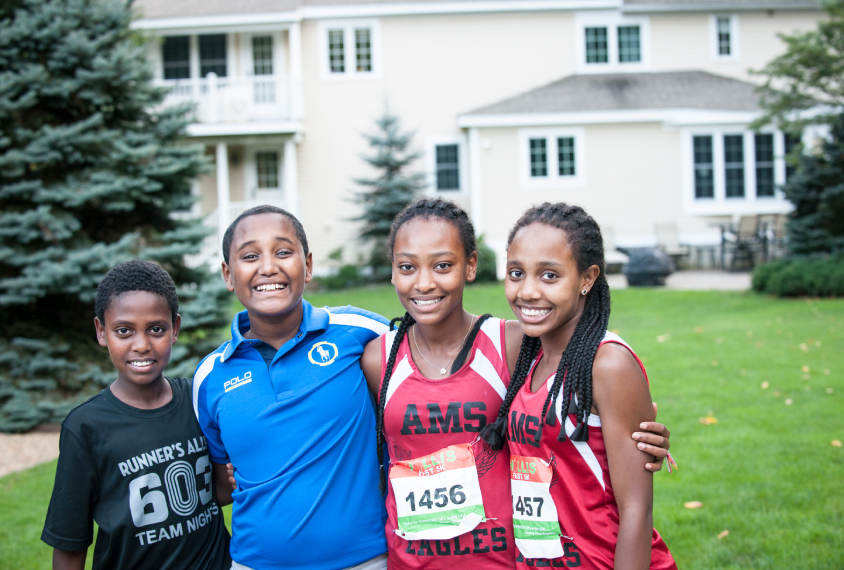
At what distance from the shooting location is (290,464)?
2297 millimetres

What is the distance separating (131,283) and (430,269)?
113cm

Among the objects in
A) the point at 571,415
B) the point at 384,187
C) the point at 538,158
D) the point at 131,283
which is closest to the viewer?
the point at 571,415

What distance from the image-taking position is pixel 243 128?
55.6 ft

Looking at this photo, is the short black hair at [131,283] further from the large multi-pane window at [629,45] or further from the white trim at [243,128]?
the large multi-pane window at [629,45]

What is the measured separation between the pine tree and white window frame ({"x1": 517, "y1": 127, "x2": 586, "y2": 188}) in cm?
1259

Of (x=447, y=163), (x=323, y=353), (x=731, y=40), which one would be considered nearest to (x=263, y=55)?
(x=447, y=163)

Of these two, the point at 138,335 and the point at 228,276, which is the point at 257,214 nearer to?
the point at 228,276

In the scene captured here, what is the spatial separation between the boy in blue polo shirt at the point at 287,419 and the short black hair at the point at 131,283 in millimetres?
295

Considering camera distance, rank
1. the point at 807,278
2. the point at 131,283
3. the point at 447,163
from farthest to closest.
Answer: the point at 447,163, the point at 807,278, the point at 131,283

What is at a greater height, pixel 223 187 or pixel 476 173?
pixel 476 173

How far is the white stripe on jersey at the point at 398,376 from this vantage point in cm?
235

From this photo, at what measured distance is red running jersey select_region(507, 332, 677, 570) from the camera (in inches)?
82.0

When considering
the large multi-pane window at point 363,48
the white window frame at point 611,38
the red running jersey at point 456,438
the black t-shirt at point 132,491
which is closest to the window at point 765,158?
the white window frame at point 611,38

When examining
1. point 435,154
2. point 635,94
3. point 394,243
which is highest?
point 635,94
